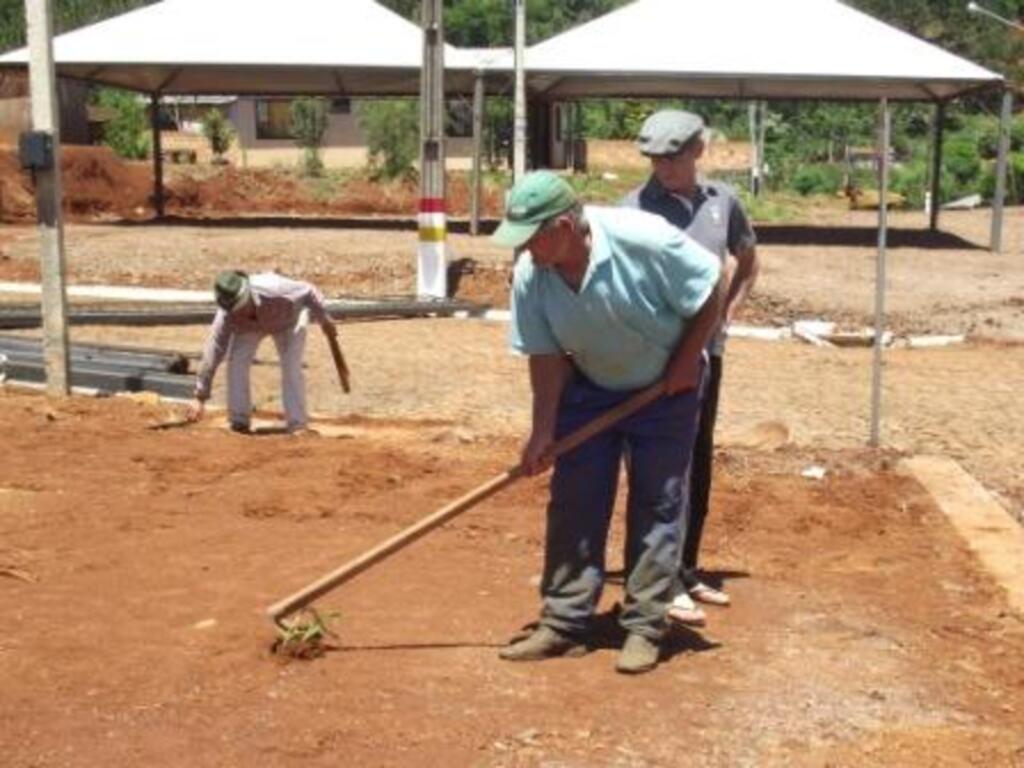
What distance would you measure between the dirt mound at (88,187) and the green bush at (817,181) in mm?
22647

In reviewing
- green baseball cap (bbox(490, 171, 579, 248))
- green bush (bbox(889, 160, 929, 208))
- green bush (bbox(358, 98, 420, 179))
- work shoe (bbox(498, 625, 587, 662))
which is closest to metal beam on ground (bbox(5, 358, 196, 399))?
work shoe (bbox(498, 625, 587, 662))

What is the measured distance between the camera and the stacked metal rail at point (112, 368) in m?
10.4

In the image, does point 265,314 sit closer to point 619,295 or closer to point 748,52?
point 619,295

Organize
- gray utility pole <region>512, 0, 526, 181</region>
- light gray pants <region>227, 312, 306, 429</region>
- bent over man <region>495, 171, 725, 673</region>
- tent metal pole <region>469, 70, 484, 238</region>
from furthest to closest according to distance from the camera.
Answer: tent metal pole <region>469, 70, 484, 238</region> < gray utility pole <region>512, 0, 526, 181</region> < light gray pants <region>227, 312, 306, 429</region> < bent over man <region>495, 171, 725, 673</region>

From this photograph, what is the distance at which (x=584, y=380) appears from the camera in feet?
14.8

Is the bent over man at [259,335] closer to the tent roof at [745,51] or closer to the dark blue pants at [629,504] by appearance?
the dark blue pants at [629,504]

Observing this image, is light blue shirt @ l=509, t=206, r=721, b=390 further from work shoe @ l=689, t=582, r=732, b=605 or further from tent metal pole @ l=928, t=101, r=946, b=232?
tent metal pole @ l=928, t=101, r=946, b=232

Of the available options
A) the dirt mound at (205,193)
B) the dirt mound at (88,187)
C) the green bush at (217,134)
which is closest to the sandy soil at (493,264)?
the dirt mound at (88,187)

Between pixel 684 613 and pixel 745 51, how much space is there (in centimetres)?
1965

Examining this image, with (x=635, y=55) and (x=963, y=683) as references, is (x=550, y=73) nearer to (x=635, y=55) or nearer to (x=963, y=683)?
(x=635, y=55)

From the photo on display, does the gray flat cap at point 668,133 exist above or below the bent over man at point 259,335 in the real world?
above

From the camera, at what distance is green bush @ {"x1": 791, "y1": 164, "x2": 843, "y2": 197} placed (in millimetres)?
48375

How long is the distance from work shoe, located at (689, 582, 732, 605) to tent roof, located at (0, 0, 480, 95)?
2006 cm

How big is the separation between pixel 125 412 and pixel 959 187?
4451 cm
